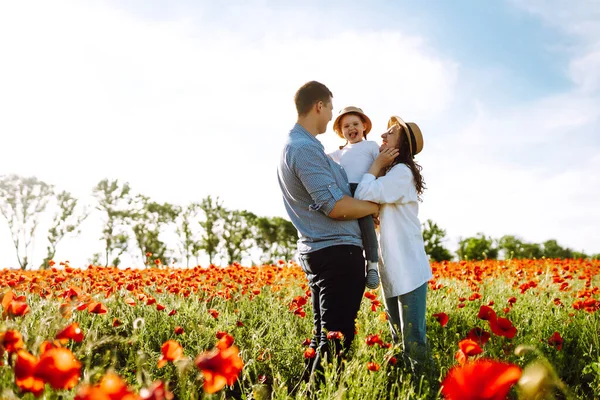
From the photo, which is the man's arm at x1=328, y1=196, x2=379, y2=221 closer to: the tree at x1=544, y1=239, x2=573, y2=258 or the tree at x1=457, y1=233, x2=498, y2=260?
the tree at x1=457, y1=233, x2=498, y2=260

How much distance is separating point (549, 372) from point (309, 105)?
2.37 m

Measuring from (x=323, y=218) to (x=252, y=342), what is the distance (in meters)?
1.54

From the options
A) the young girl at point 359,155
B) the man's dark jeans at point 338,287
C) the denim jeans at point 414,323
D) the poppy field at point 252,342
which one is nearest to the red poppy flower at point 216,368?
the poppy field at point 252,342

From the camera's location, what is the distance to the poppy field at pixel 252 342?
144 cm

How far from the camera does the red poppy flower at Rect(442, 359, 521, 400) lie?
1.10m

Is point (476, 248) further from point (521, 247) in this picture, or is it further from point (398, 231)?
point (398, 231)

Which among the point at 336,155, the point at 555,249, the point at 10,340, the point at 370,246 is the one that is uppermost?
the point at 336,155

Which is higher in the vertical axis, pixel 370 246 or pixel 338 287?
pixel 370 246

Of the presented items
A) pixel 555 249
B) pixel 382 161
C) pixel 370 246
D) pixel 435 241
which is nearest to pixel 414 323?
pixel 370 246

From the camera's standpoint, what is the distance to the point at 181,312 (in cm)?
476

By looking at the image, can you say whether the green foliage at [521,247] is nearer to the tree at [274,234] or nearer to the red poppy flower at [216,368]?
the tree at [274,234]

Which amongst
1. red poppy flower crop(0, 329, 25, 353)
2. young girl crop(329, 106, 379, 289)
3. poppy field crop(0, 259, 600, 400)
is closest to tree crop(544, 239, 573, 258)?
poppy field crop(0, 259, 600, 400)

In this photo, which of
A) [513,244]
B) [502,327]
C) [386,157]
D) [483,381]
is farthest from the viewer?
[513,244]

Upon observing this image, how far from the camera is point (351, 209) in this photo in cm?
304
